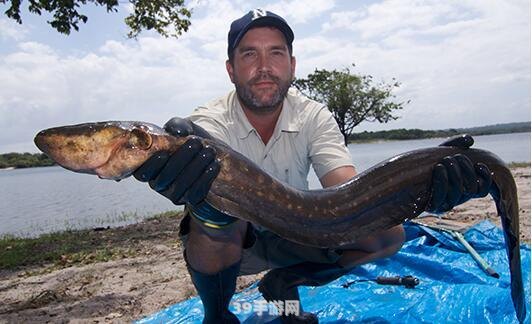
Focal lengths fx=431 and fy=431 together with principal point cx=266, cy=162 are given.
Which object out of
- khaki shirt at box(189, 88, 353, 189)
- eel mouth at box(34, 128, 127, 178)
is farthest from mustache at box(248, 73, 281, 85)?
eel mouth at box(34, 128, 127, 178)

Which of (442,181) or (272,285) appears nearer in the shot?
(442,181)

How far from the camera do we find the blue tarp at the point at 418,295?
136 inches

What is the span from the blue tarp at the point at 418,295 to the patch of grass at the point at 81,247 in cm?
342

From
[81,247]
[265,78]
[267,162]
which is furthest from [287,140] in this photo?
[81,247]

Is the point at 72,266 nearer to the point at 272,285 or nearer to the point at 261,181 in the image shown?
the point at 272,285

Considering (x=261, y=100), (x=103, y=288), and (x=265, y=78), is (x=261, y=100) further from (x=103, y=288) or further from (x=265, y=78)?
(x=103, y=288)

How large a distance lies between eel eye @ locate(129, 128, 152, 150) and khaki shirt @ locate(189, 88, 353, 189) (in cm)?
136

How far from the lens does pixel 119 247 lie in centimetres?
754

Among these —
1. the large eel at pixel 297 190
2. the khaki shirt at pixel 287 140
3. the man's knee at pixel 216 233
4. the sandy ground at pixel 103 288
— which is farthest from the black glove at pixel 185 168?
the sandy ground at pixel 103 288

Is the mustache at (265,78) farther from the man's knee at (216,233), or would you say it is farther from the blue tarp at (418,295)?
the blue tarp at (418,295)

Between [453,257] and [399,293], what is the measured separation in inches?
39.9

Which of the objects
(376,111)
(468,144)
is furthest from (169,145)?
(376,111)

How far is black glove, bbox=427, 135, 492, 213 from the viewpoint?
2.73 metres

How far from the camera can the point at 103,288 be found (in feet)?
16.3
